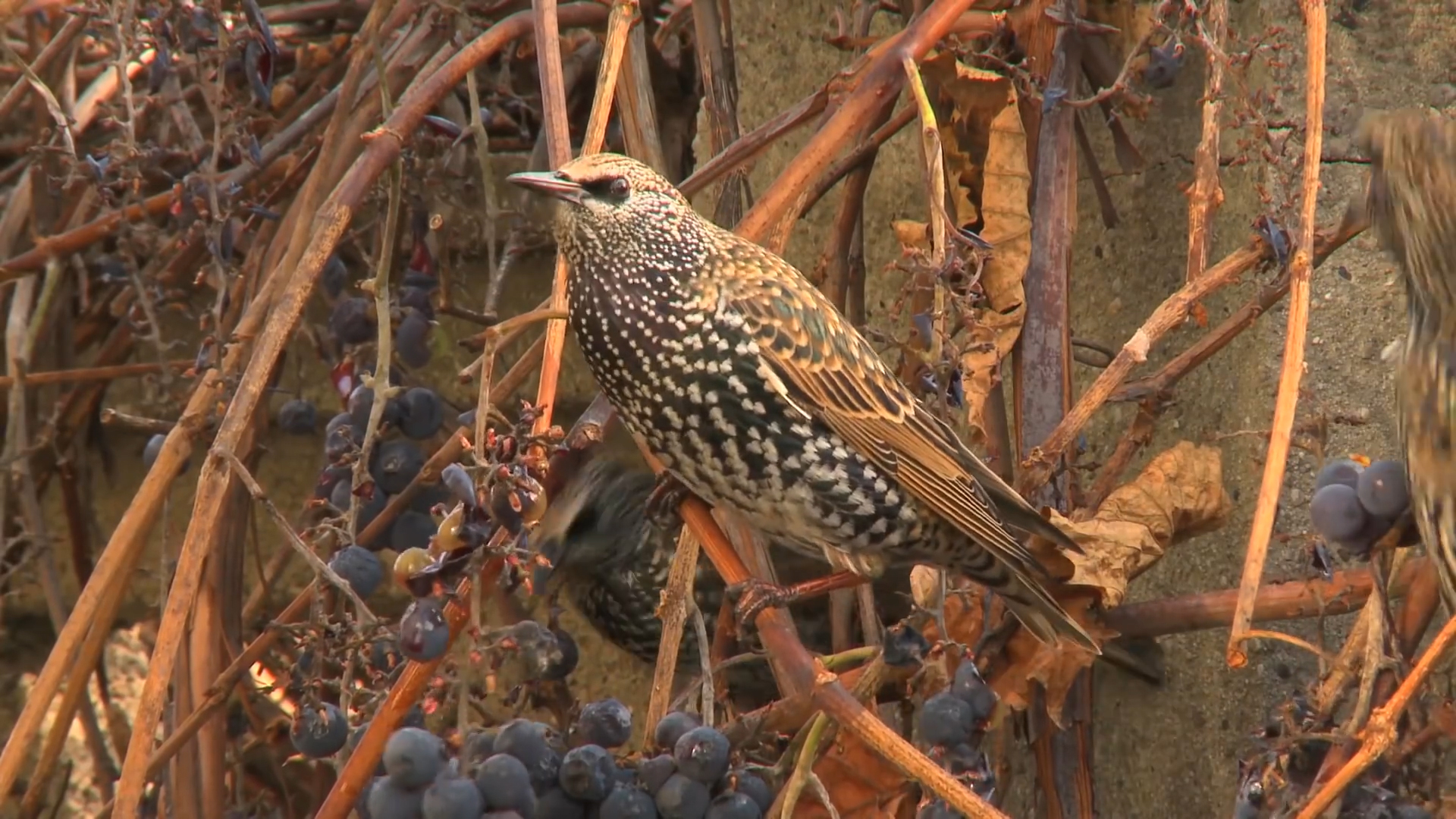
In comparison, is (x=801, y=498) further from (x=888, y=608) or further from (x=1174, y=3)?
(x=1174, y=3)

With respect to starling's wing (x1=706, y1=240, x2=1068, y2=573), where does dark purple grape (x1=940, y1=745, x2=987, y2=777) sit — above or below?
below

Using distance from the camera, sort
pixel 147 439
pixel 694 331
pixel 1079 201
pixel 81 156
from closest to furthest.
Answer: pixel 694 331
pixel 1079 201
pixel 81 156
pixel 147 439

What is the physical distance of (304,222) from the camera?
8.04 feet

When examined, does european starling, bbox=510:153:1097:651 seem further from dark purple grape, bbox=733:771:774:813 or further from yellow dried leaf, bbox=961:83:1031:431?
dark purple grape, bbox=733:771:774:813

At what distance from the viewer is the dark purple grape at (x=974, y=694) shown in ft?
6.48

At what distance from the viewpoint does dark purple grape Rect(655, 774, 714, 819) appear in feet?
5.85

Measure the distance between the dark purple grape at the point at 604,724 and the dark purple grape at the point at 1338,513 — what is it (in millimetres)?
745

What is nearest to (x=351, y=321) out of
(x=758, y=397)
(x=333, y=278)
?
(x=333, y=278)

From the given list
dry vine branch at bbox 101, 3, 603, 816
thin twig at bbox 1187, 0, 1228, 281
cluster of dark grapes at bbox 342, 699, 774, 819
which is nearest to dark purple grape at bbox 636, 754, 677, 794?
cluster of dark grapes at bbox 342, 699, 774, 819

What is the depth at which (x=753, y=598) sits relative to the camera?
219 centimetres

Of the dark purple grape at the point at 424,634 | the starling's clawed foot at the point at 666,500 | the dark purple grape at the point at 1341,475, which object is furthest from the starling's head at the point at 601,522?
the dark purple grape at the point at 1341,475

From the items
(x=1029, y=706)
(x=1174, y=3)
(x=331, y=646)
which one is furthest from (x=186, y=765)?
(x=1174, y=3)

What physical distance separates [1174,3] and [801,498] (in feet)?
2.61

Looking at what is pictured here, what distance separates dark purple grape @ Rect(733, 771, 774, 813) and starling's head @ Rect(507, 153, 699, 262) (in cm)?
75
